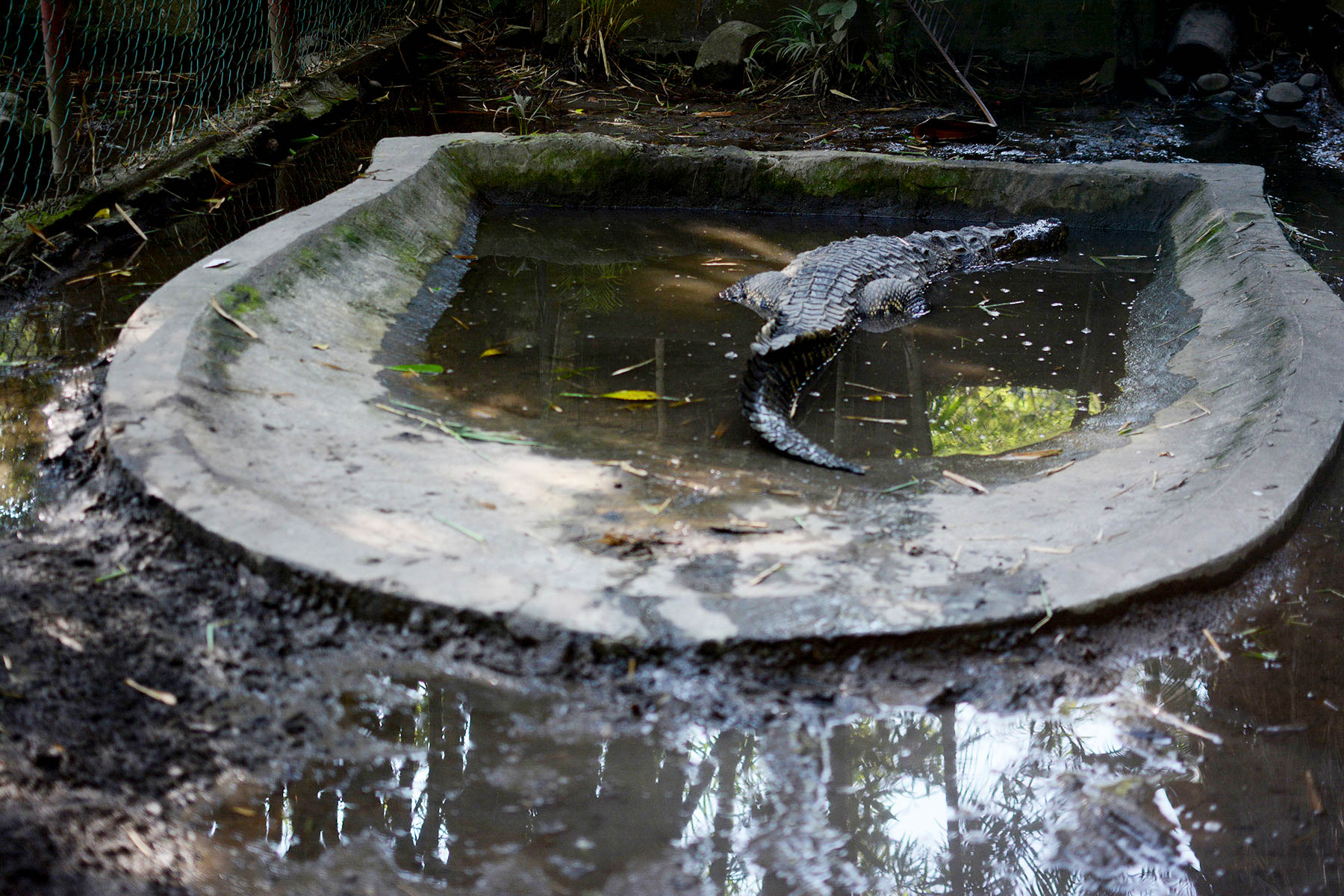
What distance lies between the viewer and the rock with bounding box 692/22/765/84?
25.5ft

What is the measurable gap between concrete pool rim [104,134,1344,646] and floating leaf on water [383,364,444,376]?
0.30 feet

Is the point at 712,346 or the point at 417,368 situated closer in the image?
the point at 417,368

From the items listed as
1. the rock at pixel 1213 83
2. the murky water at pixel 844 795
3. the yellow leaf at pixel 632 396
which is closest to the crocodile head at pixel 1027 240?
the yellow leaf at pixel 632 396

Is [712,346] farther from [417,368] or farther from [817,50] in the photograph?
[817,50]

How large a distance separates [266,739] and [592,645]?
578mm

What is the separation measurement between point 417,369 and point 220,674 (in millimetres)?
1578

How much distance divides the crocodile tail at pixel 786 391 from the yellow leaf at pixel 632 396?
314 mm

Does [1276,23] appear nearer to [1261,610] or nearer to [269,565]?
[1261,610]

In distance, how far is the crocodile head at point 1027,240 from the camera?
480cm

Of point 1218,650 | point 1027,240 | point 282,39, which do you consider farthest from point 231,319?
point 282,39

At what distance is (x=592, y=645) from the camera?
1780 millimetres

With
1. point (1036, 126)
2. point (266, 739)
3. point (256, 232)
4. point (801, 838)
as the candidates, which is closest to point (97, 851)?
point (266, 739)

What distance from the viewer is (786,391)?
3252 millimetres

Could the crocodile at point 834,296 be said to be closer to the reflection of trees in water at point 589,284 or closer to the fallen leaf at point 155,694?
the reflection of trees in water at point 589,284
